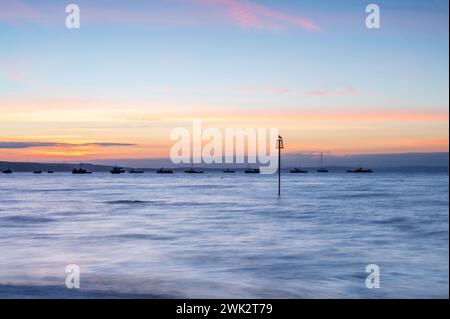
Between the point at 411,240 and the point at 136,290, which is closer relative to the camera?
the point at 136,290

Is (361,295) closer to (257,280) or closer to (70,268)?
(257,280)

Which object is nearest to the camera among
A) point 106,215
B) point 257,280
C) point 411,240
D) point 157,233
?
point 257,280

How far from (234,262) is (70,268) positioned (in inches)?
195

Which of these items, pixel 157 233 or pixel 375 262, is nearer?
pixel 375 262

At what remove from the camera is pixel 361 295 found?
40.9 ft

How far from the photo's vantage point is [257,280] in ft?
46.3

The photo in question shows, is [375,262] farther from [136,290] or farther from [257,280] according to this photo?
[136,290]
